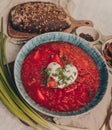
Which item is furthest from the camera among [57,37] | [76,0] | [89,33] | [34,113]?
[76,0]

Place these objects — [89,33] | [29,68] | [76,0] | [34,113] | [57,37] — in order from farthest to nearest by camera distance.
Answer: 1. [76,0]
2. [89,33]
3. [57,37]
4. [29,68]
5. [34,113]

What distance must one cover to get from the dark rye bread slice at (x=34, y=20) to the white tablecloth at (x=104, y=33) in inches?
3.5

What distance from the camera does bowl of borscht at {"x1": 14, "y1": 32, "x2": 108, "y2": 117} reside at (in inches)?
55.4

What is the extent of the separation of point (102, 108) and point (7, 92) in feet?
1.38

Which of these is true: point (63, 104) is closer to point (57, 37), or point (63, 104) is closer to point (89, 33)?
point (57, 37)

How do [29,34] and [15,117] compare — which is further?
[29,34]

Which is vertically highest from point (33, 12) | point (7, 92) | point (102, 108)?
point (33, 12)

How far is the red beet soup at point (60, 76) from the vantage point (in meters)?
1.42

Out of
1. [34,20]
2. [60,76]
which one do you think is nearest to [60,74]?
[60,76]

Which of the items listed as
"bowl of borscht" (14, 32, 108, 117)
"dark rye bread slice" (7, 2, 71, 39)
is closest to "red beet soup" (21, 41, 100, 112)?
"bowl of borscht" (14, 32, 108, 117)

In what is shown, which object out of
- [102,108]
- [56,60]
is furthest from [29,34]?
[102,108]

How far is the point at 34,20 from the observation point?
166cm

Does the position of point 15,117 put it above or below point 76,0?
below

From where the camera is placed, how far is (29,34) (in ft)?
5.45
